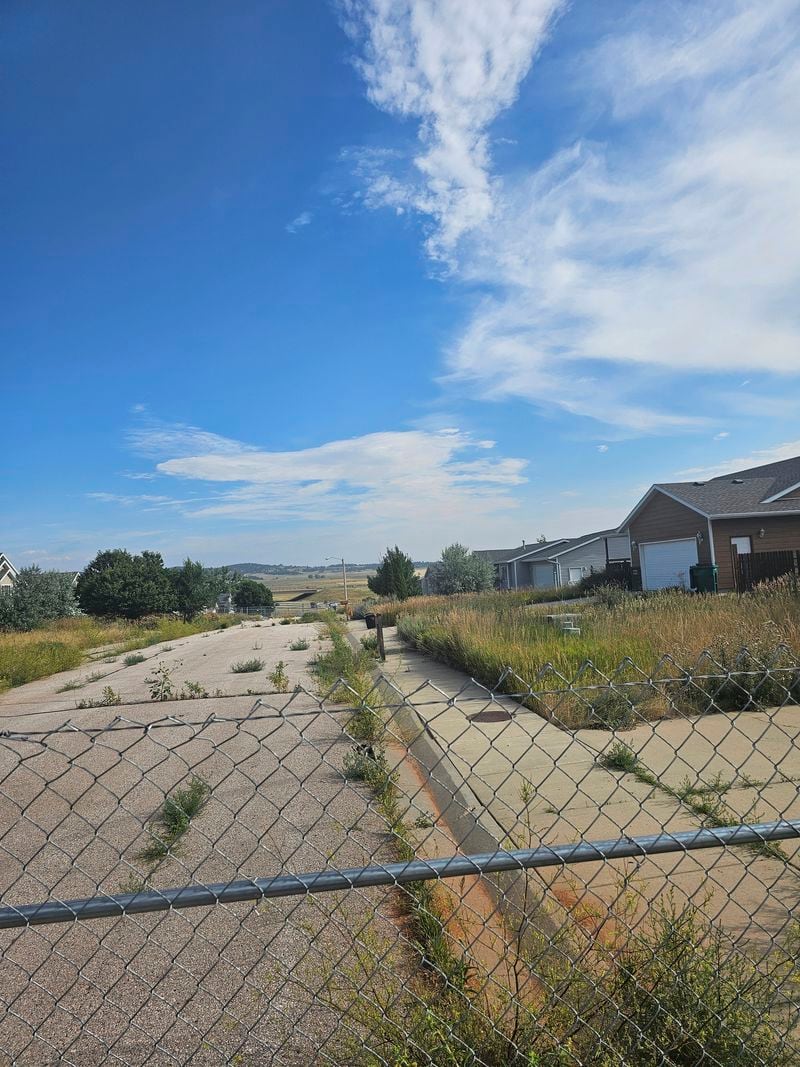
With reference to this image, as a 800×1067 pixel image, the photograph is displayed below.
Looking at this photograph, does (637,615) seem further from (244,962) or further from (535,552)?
(535,552)

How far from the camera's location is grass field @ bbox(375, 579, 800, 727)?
7.34 m

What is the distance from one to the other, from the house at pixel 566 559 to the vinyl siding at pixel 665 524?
12.1 metres

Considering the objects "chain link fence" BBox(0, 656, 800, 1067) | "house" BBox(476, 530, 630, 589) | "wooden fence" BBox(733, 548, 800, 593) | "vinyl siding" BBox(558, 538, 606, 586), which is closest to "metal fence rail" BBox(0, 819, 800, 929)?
"chain link fence" BBox(0, 656, 800, 1067)

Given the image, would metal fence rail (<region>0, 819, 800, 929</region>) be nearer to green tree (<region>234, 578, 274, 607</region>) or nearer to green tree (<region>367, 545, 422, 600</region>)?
green tree (<region>367, 545, 422, 600</region>)

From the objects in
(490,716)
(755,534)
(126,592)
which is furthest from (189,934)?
(126,592)

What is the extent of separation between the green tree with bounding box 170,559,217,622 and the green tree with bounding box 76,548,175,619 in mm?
1014

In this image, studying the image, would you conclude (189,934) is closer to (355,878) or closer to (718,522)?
(355,878)

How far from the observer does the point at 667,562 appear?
1168 inches

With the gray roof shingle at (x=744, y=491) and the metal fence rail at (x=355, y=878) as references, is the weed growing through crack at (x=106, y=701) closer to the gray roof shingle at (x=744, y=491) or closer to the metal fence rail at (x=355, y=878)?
the metal fence rail at (x=355, y=878)

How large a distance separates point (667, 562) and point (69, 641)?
23.5 metres

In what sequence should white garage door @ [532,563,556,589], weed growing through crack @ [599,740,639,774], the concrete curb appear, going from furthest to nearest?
white garage door @ [532,563,556,589] < weed growing through crack @ [599,740,639,774] < the concrete curb

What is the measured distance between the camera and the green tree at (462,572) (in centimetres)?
4212

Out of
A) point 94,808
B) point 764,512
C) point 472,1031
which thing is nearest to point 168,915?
point 472,1031

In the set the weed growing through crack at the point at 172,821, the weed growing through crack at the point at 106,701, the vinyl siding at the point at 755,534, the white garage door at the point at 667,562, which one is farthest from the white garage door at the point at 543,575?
the weed growing through crack at the point at 172,821
